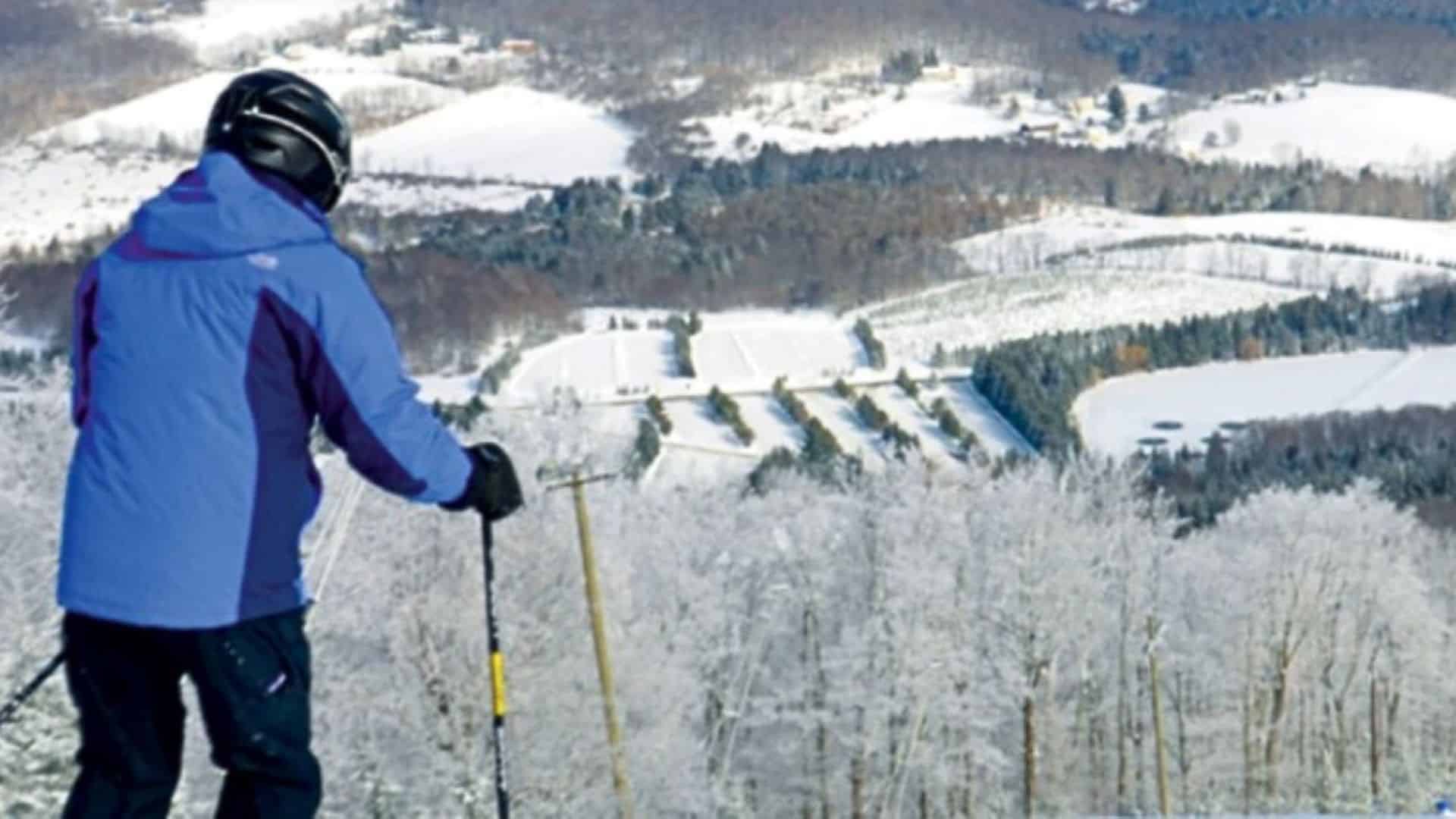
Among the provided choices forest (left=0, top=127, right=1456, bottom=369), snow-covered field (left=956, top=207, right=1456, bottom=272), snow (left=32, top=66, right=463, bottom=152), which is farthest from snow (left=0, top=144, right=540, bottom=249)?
snow-covered field (left=956, top=207, right=1456, bottom=272)

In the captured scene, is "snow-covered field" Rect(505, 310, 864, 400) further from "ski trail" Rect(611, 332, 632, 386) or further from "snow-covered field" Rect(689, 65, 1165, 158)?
"snow-covered field" Rect(689, 65, 1165, 158)

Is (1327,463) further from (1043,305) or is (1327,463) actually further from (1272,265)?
(1272,265)

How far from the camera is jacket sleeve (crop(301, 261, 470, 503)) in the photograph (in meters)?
3.94

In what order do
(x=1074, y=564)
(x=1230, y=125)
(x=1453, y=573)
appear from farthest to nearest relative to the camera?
(x=1230, y=125) → (x=1453, y=573) → (x=1074, y=564)

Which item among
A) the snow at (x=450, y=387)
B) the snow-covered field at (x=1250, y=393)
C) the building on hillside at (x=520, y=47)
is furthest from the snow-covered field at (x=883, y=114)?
the snow at (x=450, y=387)

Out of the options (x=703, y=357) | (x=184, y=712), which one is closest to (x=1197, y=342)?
(x=703, y=357)

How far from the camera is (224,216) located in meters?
3.96

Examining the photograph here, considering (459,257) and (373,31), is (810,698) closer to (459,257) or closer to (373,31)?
(459,257)

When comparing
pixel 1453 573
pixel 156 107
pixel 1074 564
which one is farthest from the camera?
pixel 156 107

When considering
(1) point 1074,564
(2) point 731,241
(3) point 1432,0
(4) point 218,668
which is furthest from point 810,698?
(3) point 1432,0

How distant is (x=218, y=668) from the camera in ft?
13.1

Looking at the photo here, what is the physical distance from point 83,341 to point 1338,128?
98.9m

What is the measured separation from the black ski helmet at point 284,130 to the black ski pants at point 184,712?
2.36 feet

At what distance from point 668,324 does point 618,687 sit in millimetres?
39331
